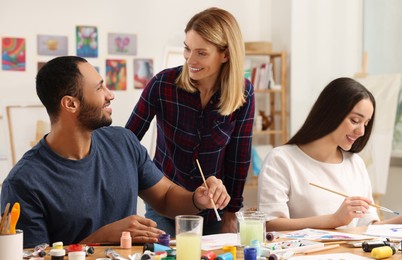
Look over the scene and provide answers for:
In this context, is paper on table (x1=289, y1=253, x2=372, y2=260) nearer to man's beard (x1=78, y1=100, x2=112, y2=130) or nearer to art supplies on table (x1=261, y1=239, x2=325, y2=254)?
art supplies on table (x1=261, y1=239, x2=325, y2=254)

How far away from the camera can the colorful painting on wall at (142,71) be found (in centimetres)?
552

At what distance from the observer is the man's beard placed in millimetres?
2303

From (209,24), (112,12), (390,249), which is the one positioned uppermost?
(112,12)

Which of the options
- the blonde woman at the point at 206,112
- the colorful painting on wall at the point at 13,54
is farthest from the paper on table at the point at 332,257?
the colorful painting on wall at the point at 13,54

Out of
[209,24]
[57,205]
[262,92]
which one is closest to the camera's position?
[57,205]

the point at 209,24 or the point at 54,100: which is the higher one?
the point at 209,24

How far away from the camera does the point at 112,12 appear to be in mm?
5387

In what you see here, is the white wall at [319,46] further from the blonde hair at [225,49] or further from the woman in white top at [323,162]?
the blonde hair at [225,49]

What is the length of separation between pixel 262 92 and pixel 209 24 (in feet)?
10.4

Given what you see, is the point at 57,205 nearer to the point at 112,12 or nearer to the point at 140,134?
the point at 140,134

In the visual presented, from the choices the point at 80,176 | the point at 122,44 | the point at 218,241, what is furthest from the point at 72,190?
the point at 122,44

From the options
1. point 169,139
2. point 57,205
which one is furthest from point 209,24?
point 57,205

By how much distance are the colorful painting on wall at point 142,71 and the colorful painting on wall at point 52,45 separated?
62 centimetres

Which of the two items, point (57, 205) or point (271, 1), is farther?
point (271, 1)
